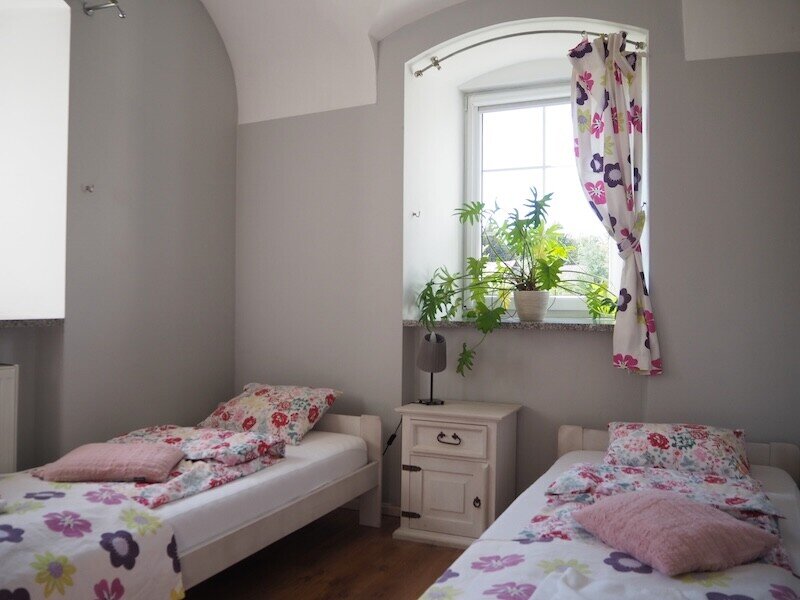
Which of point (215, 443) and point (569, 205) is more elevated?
point (569, 205)

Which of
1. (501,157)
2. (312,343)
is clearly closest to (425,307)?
(312,343)

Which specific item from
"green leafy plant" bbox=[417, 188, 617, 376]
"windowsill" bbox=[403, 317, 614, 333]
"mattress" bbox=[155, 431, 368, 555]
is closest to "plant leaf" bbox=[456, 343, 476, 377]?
"green leafy plant" bbox=[417, 188, 617, 376]

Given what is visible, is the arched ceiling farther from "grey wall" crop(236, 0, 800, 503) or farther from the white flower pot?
the white flower pot

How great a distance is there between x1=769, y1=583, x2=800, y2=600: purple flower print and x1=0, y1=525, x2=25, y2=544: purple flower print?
178 centimetres

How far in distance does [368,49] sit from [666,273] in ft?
5.94

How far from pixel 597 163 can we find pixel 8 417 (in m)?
2.61

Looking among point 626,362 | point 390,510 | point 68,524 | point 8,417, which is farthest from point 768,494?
point 8,417

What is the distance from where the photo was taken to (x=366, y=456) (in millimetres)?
3387

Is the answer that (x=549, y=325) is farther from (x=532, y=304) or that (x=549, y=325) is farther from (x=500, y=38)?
(x=500, y=38)

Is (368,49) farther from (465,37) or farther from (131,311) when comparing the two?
(131,311)

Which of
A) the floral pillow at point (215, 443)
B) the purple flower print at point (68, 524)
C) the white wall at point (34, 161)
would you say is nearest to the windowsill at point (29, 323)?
the white wall at point (34, 161)

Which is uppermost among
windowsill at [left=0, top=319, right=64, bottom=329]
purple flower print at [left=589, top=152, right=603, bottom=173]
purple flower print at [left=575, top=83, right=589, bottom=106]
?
purple flower print at [left=575, top=83, right=589, bottom=106]

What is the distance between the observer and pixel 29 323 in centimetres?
276

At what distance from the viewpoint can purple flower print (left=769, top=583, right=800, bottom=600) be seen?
1536 mm
